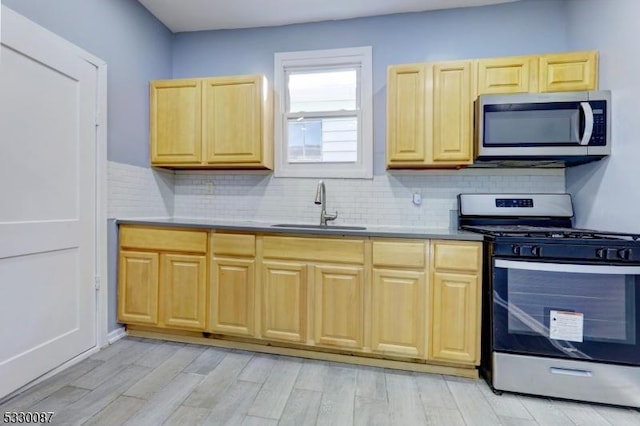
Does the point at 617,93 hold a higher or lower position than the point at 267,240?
higher

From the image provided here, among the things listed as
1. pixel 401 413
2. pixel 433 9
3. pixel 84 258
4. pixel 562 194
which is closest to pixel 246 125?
pixel 84 258

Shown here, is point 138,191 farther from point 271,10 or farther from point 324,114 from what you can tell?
point 271,10

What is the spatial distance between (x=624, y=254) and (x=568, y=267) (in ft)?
0.87

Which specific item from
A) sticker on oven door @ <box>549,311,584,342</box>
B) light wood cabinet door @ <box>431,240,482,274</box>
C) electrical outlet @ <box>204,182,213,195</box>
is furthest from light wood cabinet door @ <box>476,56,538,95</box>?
electrical outlet @ <box>204,182,213,195</box>

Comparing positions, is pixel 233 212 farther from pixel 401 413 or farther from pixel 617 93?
pixel 617 93

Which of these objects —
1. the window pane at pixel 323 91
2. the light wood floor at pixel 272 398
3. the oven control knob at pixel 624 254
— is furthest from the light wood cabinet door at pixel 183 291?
the oven control knob at pixel 624 254

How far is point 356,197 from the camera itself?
2.79 metres

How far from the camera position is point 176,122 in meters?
2.77

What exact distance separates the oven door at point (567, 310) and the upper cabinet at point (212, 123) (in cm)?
202

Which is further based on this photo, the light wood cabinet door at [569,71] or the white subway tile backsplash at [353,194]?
the white subway tile backsplash at [353,194]

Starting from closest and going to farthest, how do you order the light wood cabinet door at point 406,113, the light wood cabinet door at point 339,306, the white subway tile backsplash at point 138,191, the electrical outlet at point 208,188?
1. the light wood cabinet door at point 339,306
2. the light wood cabinet door at point 406,113
3. the white subway tile backsplash at point 138,191
4. the electrical outlet at point 208,188

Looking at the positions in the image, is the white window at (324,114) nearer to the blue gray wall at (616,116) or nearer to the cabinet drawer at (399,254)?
the cabinet drawer at (399,254)

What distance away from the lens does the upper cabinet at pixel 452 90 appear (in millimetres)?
2201

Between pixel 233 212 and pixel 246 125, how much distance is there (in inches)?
32.9
